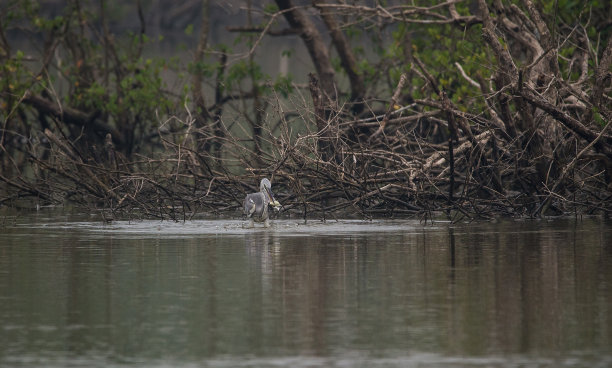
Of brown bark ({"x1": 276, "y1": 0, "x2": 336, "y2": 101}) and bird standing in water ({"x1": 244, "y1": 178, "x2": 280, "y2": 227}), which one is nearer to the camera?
bird standing in water ({"x1": 244, "y1": 178, "x2": 280, "y2": 227})

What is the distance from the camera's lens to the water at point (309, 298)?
7598 millimetres

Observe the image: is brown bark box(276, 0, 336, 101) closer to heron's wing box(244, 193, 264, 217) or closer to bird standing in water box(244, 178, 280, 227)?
bird standing in water box(244, 178, 280, 227)

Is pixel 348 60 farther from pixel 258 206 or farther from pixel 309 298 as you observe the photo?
pixel 309 298

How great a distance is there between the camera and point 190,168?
1864 cm

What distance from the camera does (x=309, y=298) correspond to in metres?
9.62

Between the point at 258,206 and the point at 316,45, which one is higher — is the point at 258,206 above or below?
below

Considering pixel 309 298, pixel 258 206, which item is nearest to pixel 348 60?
pixel 258 206

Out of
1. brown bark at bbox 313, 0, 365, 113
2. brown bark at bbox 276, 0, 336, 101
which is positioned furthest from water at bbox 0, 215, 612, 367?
brown bark at bbox 276, 0, 336, 101

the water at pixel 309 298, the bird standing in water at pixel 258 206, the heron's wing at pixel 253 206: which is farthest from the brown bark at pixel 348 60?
the water at pixel 309 298

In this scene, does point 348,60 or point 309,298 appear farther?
point 348,60

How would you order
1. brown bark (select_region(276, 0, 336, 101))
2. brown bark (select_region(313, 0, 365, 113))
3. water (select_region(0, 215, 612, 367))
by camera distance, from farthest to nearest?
brown bark (select_region(276, 0, 336, 101)) → brown bark (select_region(313, 0, 365, 113)) → water (select_region(0, 215, 612, 367))

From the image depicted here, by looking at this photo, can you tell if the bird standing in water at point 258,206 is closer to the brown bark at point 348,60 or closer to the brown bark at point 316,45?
the brown bark at point 348,60

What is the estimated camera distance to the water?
7598 millimetres

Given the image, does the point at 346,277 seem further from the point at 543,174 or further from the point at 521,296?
the point at 543,174
